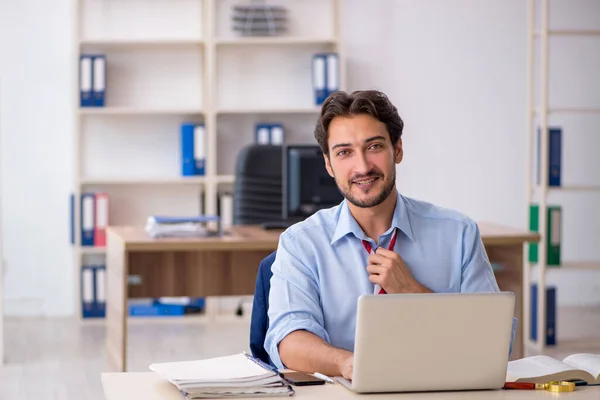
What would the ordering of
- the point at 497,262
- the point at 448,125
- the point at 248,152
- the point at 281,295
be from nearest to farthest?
the point at 281,295 → the point at 497,262 → the point at 248,152 → the point at 448,125

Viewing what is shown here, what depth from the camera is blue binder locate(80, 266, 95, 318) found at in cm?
632

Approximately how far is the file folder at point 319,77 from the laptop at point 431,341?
462 centimetres

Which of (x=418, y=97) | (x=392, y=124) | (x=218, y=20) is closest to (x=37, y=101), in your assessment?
(x=218, y=20)

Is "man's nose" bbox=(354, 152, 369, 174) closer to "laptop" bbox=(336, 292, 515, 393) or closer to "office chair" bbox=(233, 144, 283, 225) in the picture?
"laptop" bbox=(336, 292, 515, 393)

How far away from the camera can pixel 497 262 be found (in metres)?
4.45

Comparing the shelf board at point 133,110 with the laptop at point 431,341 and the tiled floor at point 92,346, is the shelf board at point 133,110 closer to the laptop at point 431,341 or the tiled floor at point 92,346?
the tiled floor at point 92,346

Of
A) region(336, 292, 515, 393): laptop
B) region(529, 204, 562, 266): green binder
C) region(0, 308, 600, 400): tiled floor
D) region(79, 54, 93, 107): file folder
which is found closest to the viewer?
region(336, 292, 515, 393): laptop

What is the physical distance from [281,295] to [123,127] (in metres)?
4.45

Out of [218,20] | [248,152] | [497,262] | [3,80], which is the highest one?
[218,20]

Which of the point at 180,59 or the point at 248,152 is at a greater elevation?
the point at 180,59

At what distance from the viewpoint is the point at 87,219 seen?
6324 millimetres

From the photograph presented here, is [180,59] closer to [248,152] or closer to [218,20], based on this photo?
[218,20]

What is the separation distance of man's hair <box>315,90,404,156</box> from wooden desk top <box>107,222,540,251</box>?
72.6 inches

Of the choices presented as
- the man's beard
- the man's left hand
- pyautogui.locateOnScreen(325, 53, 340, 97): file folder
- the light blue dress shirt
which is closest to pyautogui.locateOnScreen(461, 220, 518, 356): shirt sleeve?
the light blue dress shirt
